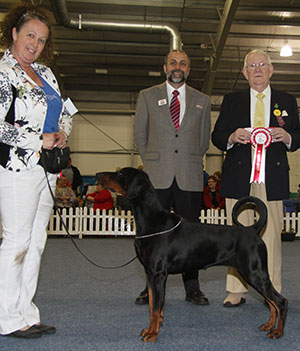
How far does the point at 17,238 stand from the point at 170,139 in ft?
5.00

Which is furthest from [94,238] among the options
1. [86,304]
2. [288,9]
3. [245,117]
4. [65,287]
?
[288,9]

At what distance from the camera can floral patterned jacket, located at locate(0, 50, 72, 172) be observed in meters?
2.23


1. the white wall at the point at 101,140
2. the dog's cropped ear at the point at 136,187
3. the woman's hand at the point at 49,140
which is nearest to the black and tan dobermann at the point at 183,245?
the dog's cropped ear at the point at 136,187

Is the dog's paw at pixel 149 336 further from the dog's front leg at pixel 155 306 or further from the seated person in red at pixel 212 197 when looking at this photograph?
the seated person in red at pixel 212 197

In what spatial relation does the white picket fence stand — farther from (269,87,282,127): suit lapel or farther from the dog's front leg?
the dog's front leg

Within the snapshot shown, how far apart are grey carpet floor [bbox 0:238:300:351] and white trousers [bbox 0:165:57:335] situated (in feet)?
0.55

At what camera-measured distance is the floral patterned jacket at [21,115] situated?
2.23m

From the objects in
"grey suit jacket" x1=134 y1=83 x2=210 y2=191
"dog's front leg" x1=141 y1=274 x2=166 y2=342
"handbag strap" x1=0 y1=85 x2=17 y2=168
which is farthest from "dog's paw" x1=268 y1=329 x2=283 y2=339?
"handbag strap" x1=0 y1=85 x2=17 y2=168

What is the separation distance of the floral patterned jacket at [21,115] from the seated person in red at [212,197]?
668cm

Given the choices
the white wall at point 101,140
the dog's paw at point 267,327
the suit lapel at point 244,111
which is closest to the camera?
the dog's paw at point 267,327

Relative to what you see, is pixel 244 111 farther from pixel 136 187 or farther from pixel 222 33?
pixel 222 33

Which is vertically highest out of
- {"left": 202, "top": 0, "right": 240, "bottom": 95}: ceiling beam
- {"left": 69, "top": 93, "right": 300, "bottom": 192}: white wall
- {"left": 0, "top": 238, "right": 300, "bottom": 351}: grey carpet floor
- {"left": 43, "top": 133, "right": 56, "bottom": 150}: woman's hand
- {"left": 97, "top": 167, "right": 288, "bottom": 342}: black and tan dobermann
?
{"left": 202, "top": 0, "right": 240, "bottom": 95}: ceiling beam

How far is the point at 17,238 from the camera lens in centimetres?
236

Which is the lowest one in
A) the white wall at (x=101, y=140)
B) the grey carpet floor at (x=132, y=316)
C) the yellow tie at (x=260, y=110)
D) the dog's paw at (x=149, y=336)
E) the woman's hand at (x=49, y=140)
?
the grey carpet floor at (x=132, y=316)
